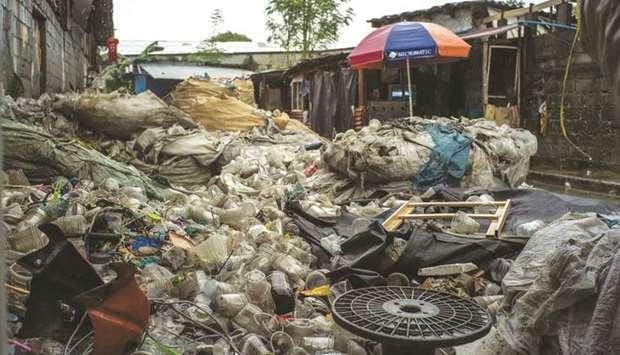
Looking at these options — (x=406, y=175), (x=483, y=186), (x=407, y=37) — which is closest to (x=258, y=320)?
(x=406, y=175)

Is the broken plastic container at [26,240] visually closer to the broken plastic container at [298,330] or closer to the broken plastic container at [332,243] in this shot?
the broken plastic container at [298,330]

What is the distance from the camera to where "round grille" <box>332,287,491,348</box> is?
2.07m

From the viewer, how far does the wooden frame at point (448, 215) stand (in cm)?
391

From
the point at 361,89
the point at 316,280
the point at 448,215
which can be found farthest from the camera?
the point at 361,89

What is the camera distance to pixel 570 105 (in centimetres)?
984

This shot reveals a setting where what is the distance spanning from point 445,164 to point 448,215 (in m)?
1.51

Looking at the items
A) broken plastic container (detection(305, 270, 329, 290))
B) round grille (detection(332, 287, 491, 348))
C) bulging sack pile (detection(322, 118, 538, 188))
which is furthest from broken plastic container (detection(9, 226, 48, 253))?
bulging sack pile (detection(322, 118, 538, 188))

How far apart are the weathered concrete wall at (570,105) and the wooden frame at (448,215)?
574 centimetres

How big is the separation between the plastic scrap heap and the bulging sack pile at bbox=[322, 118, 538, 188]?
0.02 metres

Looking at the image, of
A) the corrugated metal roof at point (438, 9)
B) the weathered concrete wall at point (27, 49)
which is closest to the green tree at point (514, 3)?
the corrugated metal roof at point (438, 9)

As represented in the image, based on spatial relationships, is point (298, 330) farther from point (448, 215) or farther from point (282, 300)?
point (448, 215)

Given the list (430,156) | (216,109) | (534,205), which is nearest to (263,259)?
(534,205)

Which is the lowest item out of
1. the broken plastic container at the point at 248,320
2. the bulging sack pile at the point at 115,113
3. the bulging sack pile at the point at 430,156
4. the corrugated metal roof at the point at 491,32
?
the broken plastic container at the point at 248,320

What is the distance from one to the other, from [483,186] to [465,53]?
3600 mm
